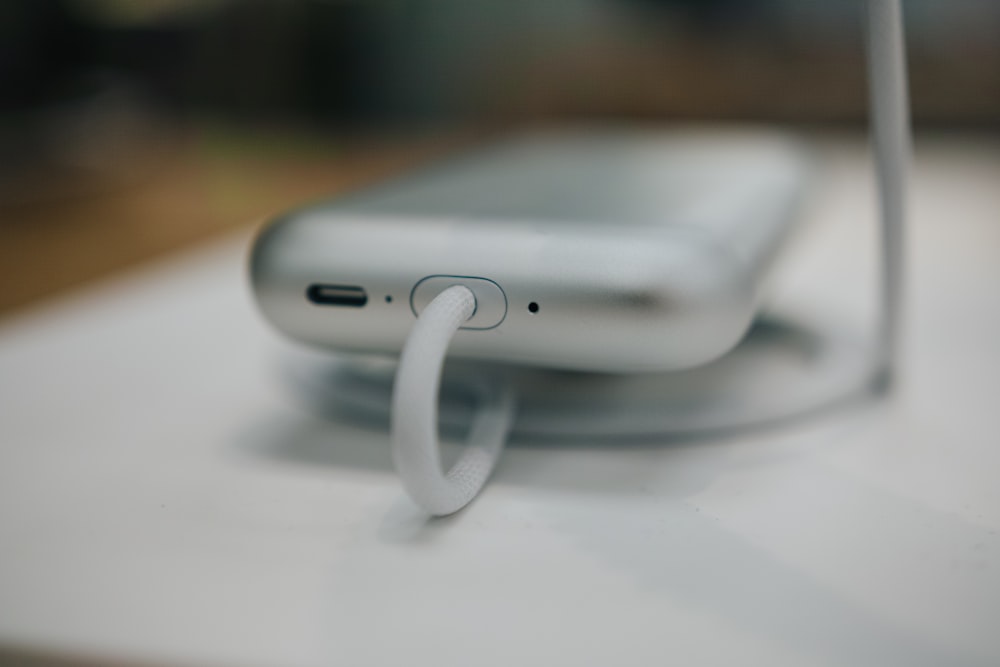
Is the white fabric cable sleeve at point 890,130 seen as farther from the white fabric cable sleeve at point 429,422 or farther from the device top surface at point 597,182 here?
the white fabric cable sleeve at point 429,422

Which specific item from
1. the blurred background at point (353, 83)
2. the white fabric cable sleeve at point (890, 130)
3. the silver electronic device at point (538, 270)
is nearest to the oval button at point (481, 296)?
the silver electronic device at point (538, 270)

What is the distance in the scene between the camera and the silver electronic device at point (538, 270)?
1.12 feet

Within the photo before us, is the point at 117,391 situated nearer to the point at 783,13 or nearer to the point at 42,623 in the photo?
→ the point at 42,623

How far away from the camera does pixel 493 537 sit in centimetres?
32

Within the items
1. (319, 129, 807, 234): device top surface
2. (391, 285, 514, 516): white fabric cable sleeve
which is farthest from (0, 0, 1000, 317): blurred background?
(391, 285, 514, 516): white fabric cable sleeve

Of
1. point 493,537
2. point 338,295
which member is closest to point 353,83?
point 338,295

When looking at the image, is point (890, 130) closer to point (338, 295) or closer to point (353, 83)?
point (338, 295)

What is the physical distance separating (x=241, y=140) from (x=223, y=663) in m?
1.54

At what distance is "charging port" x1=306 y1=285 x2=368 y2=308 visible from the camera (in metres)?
0.38

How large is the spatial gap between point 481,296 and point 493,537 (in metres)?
0.10

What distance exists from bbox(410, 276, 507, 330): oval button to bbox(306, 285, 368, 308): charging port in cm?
3

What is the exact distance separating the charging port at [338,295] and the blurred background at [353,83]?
68 centimetres

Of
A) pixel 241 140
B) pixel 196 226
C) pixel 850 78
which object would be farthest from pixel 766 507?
pixel 241 140

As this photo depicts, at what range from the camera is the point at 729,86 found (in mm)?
1451
